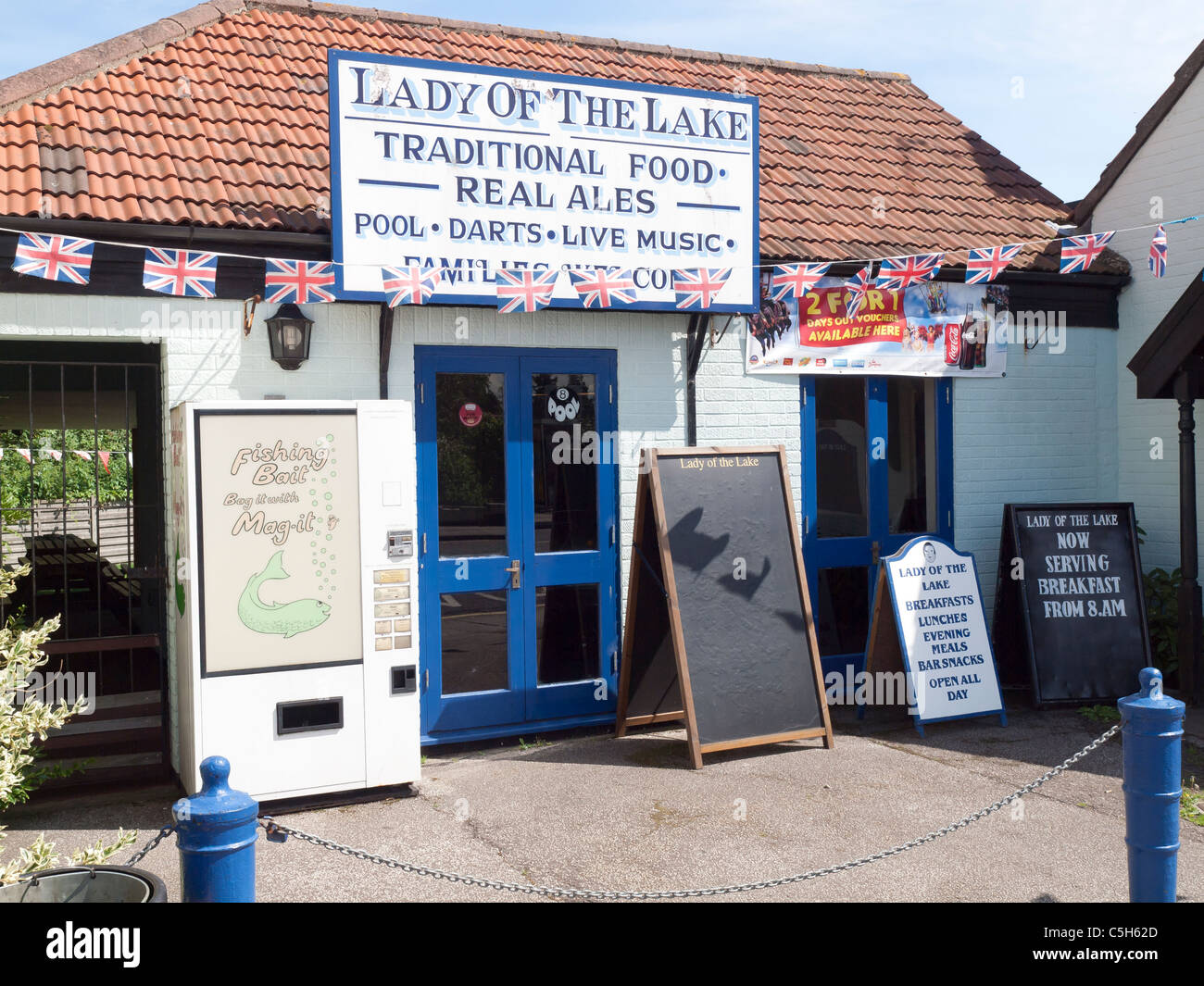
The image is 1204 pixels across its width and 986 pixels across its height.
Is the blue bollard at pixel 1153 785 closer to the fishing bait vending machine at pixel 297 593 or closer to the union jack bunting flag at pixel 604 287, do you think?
the fishing bait vending machine at pixel 297 593

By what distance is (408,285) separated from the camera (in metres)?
6.06

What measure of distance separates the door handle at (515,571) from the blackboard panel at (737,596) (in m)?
1.03

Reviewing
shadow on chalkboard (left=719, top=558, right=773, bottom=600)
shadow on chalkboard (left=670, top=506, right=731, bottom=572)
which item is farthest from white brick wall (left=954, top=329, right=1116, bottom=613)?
shadow on chalkboard (left=670, top=506, right=731, bottom=572)

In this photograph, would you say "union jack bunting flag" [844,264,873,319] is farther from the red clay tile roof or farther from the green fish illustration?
the green fish illustration

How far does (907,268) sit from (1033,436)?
220 cm

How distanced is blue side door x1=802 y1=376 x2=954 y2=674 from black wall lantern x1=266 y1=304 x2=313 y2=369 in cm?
352

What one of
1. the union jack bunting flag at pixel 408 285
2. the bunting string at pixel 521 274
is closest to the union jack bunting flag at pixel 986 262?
the bunting string at pixel 521 274

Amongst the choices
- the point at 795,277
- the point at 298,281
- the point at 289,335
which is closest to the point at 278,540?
the point at 289,335

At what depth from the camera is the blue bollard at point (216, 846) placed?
9.27ft

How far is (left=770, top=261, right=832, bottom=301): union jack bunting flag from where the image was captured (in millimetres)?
7098

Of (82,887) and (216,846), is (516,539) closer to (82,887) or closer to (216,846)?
(82,887)

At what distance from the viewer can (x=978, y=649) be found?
292 inches
